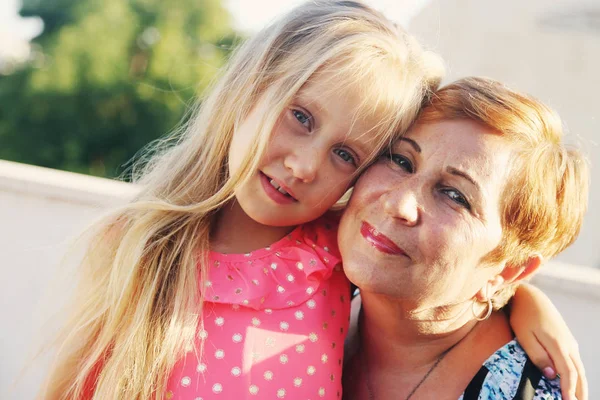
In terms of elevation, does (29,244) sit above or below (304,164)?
below

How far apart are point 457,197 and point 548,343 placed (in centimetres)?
54

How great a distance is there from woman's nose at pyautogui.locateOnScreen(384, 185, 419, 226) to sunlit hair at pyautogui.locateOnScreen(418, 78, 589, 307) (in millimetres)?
255

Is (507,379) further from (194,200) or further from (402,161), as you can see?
(194,200)

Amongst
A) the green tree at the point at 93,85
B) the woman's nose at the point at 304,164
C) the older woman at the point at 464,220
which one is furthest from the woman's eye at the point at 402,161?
the green tree at the point at 93,85

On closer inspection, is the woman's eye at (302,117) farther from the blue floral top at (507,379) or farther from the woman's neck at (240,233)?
the blue floral top at (507,379)

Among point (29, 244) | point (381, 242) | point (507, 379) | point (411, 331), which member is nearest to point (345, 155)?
point (381, 242)

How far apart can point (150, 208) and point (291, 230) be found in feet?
1.52

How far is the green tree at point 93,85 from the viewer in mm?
17547

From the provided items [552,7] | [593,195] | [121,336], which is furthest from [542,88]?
[121,336]

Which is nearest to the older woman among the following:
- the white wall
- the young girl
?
the young girl

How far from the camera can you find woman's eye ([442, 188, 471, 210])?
1966 millimetres

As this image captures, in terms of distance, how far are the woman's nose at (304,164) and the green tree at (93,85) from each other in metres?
15.4

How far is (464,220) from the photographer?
1.95 m

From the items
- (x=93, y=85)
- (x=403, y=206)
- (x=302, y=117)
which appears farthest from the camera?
(x=93, y=85)
